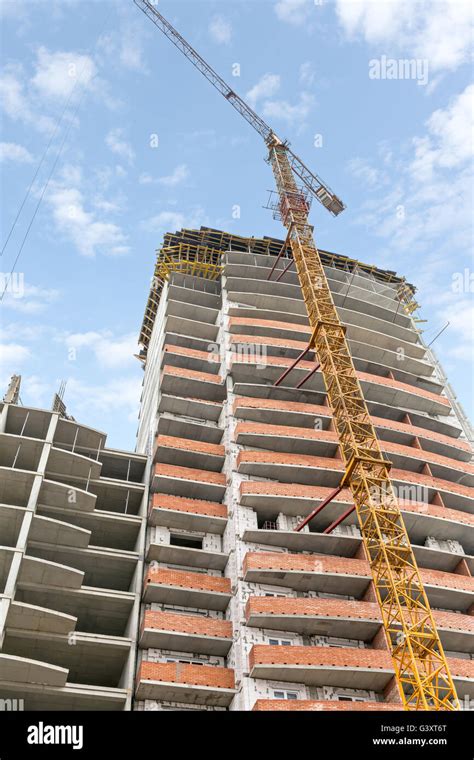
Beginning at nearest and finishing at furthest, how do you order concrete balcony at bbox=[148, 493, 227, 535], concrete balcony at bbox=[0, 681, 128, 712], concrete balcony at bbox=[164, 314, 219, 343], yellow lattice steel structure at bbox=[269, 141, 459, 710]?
concrete balcony at bbox=[0, 681, 128, 712], yellow lattice steel structure at bbox=[269, 141, 459, 710], concrete balcony at bbox=[148, 493, 227, 535], concrete balcony at bbox=[164, 314, 219, 343]

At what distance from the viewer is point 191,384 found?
49.5 m

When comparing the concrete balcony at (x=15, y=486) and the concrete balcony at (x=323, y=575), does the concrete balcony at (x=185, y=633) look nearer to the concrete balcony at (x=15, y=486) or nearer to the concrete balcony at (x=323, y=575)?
the concrete balcony at (x=323, y=575)

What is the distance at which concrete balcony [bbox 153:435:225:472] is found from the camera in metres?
43.4

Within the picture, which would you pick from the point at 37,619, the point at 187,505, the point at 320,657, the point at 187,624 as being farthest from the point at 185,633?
the point at 187,505

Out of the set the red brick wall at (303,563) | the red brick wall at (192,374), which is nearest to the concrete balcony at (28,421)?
the red brick wall at (192,374)

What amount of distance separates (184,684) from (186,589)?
202 inches

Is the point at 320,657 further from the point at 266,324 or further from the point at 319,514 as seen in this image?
the point at 266,324

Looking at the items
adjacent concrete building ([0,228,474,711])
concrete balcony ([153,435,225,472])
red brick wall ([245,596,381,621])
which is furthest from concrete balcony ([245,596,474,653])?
concrete balcony ([153,435,225,472])

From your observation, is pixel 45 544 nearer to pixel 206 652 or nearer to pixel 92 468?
pixel 92 468

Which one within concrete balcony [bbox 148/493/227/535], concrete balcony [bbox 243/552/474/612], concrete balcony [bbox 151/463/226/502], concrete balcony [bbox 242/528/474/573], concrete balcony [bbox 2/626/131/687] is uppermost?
concrete balcony [bbox 151/463/226/502]

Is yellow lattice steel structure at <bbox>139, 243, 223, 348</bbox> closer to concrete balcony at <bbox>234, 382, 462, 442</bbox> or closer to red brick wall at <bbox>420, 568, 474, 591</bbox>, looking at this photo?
concrete balcony at <bbox>234, 382, 462, 442</bbox>

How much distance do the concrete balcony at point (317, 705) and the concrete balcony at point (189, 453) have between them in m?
17.5

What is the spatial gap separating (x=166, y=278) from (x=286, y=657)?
39.9 m
